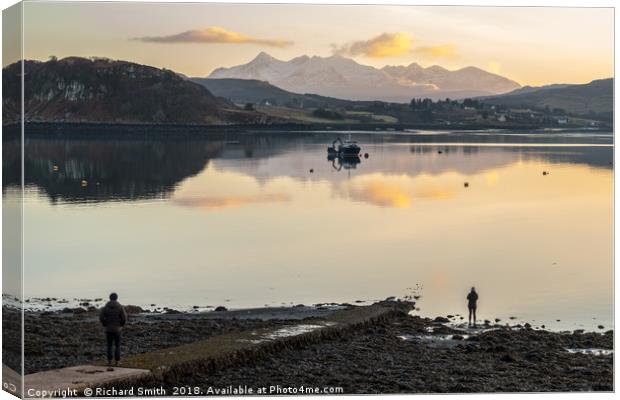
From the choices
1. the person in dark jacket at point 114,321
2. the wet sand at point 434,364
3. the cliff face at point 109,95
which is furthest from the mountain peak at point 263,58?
the person in dark jacket at point 114,321

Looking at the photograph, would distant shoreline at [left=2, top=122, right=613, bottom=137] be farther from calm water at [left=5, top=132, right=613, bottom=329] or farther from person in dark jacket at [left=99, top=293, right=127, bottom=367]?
person in dark jacket at [left=99, top=293, right=127, bottom=367]

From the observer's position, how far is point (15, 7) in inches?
887

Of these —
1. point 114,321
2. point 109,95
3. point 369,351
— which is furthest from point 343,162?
point 114,321

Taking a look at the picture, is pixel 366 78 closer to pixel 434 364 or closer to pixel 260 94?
pixel 260 94

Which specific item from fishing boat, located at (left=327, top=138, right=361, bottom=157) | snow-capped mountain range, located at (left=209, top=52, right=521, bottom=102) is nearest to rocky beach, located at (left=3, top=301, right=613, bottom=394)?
snow-capped mountain range, located at (left=209, top=52, right=521, bottom=102)

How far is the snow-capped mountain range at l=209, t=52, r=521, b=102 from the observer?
3150 cm

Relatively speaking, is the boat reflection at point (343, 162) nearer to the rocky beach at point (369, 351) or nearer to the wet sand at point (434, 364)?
the rocky beach at point (369, 351)

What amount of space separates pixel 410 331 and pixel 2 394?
37.6ft

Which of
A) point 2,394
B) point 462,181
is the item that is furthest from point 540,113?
point 2,394

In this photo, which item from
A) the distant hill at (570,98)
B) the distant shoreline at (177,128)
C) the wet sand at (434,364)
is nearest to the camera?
the wet sand at (434,364)

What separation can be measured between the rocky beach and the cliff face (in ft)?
18.1

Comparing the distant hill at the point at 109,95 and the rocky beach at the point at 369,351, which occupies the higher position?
the distant hill at the point at 109,95

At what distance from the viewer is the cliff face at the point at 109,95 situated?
2933cm

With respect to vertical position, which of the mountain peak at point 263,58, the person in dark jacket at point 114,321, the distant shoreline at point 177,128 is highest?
the mountain peak at point 263,58
